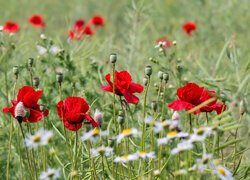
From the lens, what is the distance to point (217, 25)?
3.64 m

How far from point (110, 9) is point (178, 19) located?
79cm

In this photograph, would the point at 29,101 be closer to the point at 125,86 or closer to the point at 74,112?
the point at 74,112

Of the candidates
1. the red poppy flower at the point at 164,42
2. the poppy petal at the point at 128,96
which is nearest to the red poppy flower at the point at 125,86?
the poppy petal at the point at 128,96

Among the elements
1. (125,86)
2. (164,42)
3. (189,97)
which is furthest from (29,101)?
(164,42)

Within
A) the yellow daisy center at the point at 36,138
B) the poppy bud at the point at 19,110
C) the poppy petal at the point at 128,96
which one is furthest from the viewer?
the poppy petal at the point at 128,96

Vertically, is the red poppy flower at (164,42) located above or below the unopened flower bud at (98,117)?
above

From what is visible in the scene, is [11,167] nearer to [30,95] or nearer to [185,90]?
[30,95]

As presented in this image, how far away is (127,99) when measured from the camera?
116cm

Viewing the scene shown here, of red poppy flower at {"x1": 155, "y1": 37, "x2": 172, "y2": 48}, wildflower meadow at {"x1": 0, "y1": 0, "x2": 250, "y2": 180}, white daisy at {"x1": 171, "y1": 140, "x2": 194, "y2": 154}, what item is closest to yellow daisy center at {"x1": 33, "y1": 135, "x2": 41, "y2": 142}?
wildflower meadow at {"x1": 0, "y1": 0, "x2": 250, "y2": 180}

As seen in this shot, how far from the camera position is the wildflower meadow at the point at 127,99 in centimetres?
105

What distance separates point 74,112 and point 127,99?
0.49 feet

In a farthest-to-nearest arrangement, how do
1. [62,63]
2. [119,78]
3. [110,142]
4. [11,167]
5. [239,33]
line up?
[239,33]
[62,63]
[11,167]
[119,78]
[110,142]

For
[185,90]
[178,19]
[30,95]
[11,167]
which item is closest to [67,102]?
[30,95]

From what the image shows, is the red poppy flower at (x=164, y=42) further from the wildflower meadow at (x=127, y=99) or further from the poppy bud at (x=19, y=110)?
the poppy bud at (x=19, y=110)
